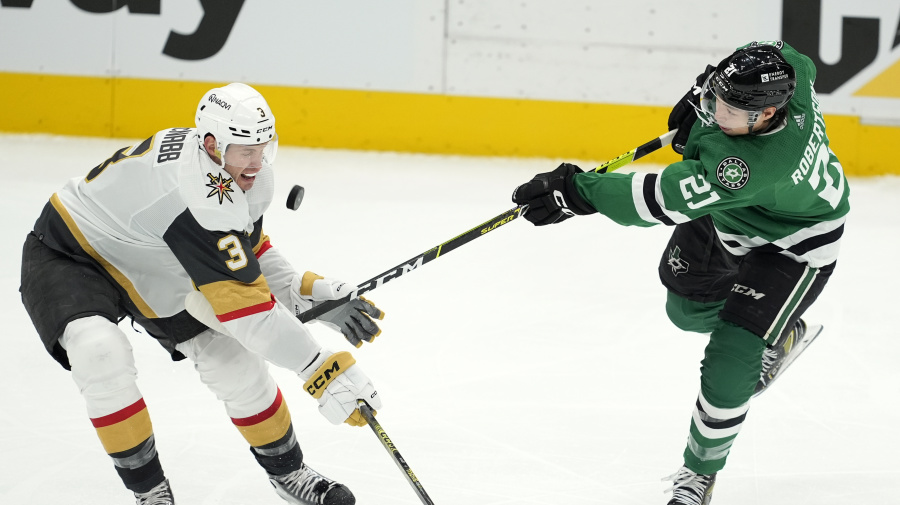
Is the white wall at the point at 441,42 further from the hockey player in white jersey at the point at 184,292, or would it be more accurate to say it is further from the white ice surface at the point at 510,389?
the hockey player in white jersey at the point at 184,292

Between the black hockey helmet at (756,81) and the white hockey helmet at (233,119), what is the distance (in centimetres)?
106

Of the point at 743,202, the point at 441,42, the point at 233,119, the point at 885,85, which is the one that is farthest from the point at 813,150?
the point at 885,85

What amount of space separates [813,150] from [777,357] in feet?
2.47

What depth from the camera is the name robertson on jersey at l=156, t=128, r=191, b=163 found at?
2316 mm

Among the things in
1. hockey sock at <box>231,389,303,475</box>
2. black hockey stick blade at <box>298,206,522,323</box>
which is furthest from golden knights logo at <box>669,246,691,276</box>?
hockey sock at <box>231,389,303,475</box>

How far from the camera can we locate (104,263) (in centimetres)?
242

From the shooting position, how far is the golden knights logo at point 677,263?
9.62 ft

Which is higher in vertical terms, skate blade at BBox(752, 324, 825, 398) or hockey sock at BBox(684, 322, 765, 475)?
hockey sock at BBox(684, 322, 765, 475)

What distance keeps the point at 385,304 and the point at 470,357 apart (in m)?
0.52

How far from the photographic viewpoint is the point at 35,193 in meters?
4.72

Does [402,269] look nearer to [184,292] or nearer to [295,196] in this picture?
[295,196]

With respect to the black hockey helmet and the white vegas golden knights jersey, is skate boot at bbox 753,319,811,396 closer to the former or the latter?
the black hockey helmet

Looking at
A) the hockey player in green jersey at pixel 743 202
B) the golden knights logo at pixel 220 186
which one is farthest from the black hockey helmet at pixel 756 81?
the golden knights logo at pixel 220 186

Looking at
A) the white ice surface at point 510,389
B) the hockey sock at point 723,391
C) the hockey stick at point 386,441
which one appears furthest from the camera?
the white ice surface at point 510,389
